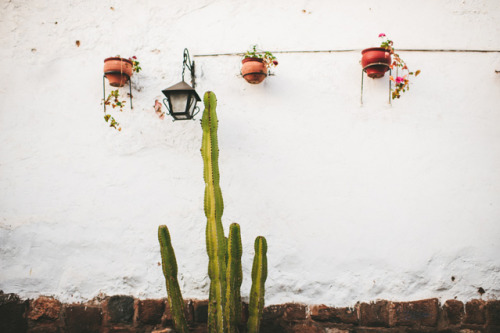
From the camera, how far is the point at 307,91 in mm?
3012

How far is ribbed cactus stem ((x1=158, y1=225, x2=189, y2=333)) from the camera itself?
239 centimetres

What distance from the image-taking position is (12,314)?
2811mm

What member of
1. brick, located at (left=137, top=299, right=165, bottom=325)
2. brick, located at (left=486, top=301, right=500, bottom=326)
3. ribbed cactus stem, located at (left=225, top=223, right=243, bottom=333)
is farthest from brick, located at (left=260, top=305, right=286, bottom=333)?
brick, located at (left=486, top=301, right=500, bottom=326)

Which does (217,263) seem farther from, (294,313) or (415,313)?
(415,313)

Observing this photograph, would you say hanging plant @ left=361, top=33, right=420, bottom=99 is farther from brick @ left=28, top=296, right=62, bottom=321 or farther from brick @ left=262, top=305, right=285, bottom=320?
brick @ left=28, top=296, right=62, bottom=321

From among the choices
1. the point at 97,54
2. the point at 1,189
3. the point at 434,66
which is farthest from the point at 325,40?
the point at 1,189

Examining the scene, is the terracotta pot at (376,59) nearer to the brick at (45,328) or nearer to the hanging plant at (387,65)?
the hanging plant at (387,65)

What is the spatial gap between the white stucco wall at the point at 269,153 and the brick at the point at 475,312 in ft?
0.22

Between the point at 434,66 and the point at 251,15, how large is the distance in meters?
1.67

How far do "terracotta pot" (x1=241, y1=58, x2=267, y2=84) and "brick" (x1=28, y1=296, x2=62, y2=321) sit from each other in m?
2.45

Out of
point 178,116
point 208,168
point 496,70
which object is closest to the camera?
point 208,168

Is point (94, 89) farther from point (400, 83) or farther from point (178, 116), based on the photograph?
point (400, 83)

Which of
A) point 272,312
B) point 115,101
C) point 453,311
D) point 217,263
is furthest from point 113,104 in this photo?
point 453,311

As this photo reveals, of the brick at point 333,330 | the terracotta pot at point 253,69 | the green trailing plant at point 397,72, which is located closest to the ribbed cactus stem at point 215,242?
the terracotta pot at point 253,69
